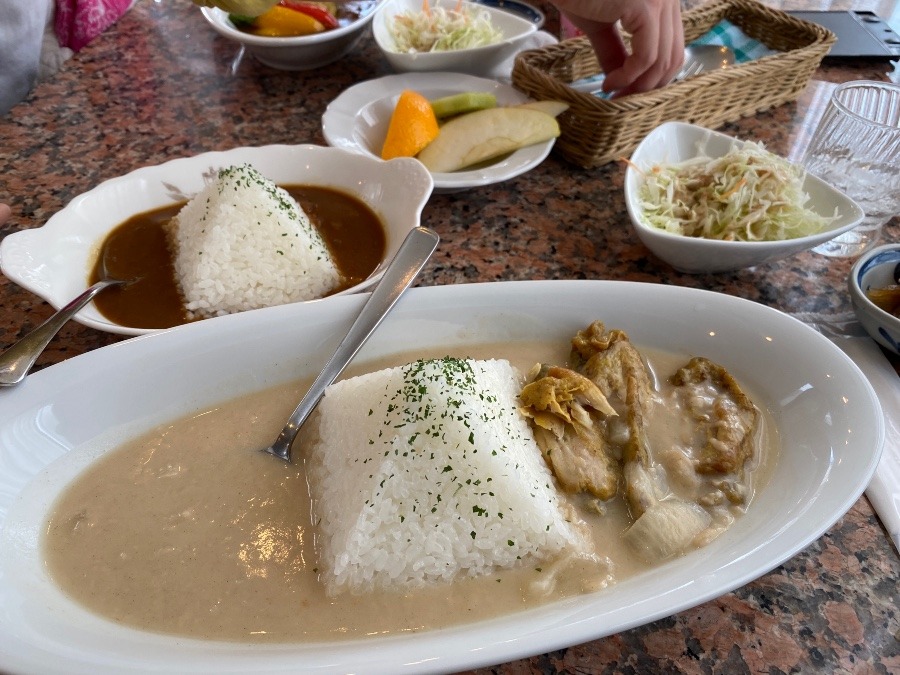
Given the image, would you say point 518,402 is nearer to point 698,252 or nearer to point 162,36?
point 698,252

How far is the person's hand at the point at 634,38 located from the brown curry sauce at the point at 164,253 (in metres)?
0.85

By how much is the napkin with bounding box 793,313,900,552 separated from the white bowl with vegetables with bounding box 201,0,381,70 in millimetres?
1725

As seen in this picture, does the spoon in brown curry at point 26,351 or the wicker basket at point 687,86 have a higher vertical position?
the wicker basket at point 687,86

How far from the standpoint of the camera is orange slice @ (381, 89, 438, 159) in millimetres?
1744

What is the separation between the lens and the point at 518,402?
116cm

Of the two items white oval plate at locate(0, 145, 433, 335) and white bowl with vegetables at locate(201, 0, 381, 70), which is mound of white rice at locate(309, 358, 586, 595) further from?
white bowl with vegetables at locate(201, 0, 381, 70)

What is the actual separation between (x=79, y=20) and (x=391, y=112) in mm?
1338

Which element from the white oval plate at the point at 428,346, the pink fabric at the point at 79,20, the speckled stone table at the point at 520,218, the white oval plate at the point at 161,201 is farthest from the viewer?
the pink fabric at the point at 79,20

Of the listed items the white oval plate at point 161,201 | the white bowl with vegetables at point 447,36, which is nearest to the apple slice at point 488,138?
the white oval plate at point 161,201

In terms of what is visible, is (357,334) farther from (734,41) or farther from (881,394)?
(734,41)

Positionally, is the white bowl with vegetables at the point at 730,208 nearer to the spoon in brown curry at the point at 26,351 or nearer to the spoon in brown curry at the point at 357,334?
the spoon in brown curry at the point at 357,334

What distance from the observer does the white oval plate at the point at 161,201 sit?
1.21 meters

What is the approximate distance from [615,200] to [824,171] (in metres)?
0.61

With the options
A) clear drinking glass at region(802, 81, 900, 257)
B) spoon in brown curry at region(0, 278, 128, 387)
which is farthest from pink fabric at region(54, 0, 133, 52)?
clear drinking glass at region(802, 81, 900, 257)
